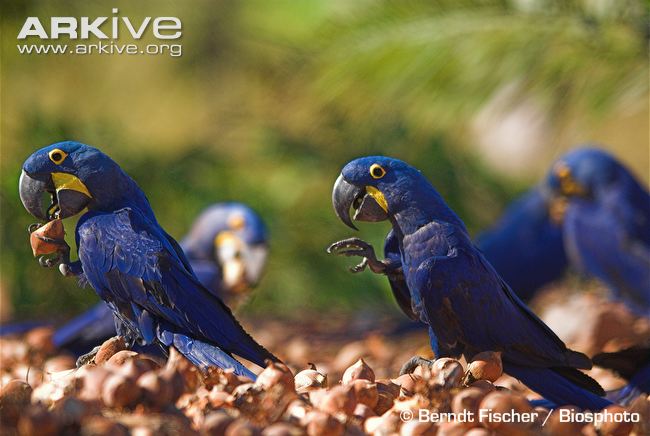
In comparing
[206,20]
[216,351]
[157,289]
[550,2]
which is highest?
[206,20]

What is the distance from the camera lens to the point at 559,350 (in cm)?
174

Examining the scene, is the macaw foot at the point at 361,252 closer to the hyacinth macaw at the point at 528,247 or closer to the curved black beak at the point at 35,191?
the curved black beak at the point at 35,191

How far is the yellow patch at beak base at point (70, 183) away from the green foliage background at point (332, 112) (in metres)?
2.15

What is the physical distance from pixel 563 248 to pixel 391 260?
6.95ft

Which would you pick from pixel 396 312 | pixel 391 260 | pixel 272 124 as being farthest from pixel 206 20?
pixel 391 260

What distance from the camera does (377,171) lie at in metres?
1.81

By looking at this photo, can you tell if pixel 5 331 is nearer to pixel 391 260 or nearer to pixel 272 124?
pixel 391 260

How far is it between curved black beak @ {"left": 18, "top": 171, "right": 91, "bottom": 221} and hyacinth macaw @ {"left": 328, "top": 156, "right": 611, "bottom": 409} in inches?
19.6

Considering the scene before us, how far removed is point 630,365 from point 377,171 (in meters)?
0.62

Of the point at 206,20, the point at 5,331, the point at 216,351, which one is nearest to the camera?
the point at 216,351

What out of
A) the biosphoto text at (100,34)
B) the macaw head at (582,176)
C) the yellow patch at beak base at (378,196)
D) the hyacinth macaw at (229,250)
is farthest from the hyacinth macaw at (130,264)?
the macaw head at (582,176)

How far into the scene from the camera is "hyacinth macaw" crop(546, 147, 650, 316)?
3.33 metres

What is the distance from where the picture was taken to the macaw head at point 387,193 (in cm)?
178

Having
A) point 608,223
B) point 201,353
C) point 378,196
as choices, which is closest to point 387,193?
point 378,196
